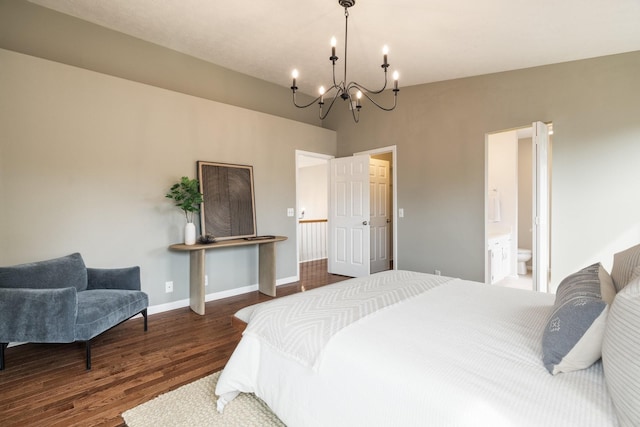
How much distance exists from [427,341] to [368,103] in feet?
14.5

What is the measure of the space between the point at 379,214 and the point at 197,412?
4489 mm

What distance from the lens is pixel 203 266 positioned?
3.47m

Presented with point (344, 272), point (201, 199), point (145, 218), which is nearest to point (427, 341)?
point (201, 199)

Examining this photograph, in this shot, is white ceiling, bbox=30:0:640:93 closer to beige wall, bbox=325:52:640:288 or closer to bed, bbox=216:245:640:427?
beige wall, bbox=325:52:640:288

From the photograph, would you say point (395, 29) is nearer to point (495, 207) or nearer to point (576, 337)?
point (576, 337)

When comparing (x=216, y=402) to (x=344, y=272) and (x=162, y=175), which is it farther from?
(x=344, y=272)

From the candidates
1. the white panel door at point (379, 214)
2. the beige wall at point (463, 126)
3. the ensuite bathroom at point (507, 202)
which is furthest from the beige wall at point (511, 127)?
the ensuite bathroom at point (507, 202)

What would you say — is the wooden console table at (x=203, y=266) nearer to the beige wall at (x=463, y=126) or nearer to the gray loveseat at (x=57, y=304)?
the gray loveseat at (x=57, y=304)

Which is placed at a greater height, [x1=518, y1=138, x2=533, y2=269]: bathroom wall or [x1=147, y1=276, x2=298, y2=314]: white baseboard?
[x1=518, y1=138, x2=533, y2=269]: bathroom wall

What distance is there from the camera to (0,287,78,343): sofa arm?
2236mm

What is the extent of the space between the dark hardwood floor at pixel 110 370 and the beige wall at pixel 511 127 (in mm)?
3062

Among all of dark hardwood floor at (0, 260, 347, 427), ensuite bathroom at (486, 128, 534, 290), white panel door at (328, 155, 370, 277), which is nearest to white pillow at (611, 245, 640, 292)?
dark hardwood floor at (0, 260, 347, 427)

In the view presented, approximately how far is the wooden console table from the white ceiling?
2.29 m

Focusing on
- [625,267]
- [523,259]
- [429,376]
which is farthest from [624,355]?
[523,259]
